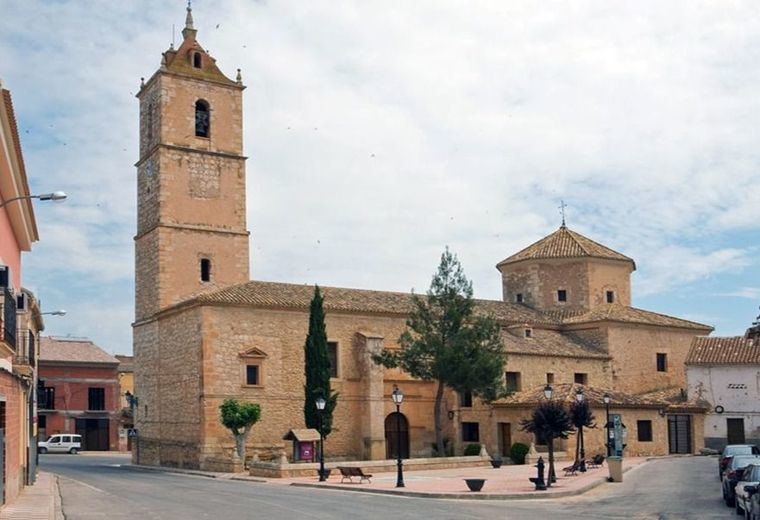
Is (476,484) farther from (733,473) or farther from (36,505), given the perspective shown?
(36,505)

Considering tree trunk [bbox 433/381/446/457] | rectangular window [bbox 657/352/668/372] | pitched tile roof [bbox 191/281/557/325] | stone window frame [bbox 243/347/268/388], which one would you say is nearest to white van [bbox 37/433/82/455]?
pitched tile roof [bbox 191/281/557/325]

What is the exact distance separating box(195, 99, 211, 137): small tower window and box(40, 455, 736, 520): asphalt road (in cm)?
1824

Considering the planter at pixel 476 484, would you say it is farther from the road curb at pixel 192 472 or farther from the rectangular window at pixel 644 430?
the rectangular window at pixel 644 430

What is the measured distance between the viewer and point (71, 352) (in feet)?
209

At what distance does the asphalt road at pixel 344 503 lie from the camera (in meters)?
19.8

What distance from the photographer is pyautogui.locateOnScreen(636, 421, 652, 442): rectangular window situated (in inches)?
1736

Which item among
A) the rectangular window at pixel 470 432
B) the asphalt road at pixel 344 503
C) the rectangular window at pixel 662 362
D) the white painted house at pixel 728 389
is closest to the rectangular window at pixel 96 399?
the rectangular window at pixel 470 432

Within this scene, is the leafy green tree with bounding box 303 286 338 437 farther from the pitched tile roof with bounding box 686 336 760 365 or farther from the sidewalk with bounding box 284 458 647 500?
the pitched tile roof with bounding box 686 336 760 365

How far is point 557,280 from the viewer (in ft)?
172

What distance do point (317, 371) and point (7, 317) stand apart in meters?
22.8

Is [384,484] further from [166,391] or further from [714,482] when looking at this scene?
[166,391]

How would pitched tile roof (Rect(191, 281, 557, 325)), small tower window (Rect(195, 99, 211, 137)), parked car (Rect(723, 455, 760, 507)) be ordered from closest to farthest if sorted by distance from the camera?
parked car (Rect(723, 455, 760, 507))
pitched tile roof (Rect(191, 281, 557, 325))
small tower window (Rect(195, 99, 211, 137))

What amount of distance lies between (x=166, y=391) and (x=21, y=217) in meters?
21.9

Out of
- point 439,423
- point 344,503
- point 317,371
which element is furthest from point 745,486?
point 439,423
